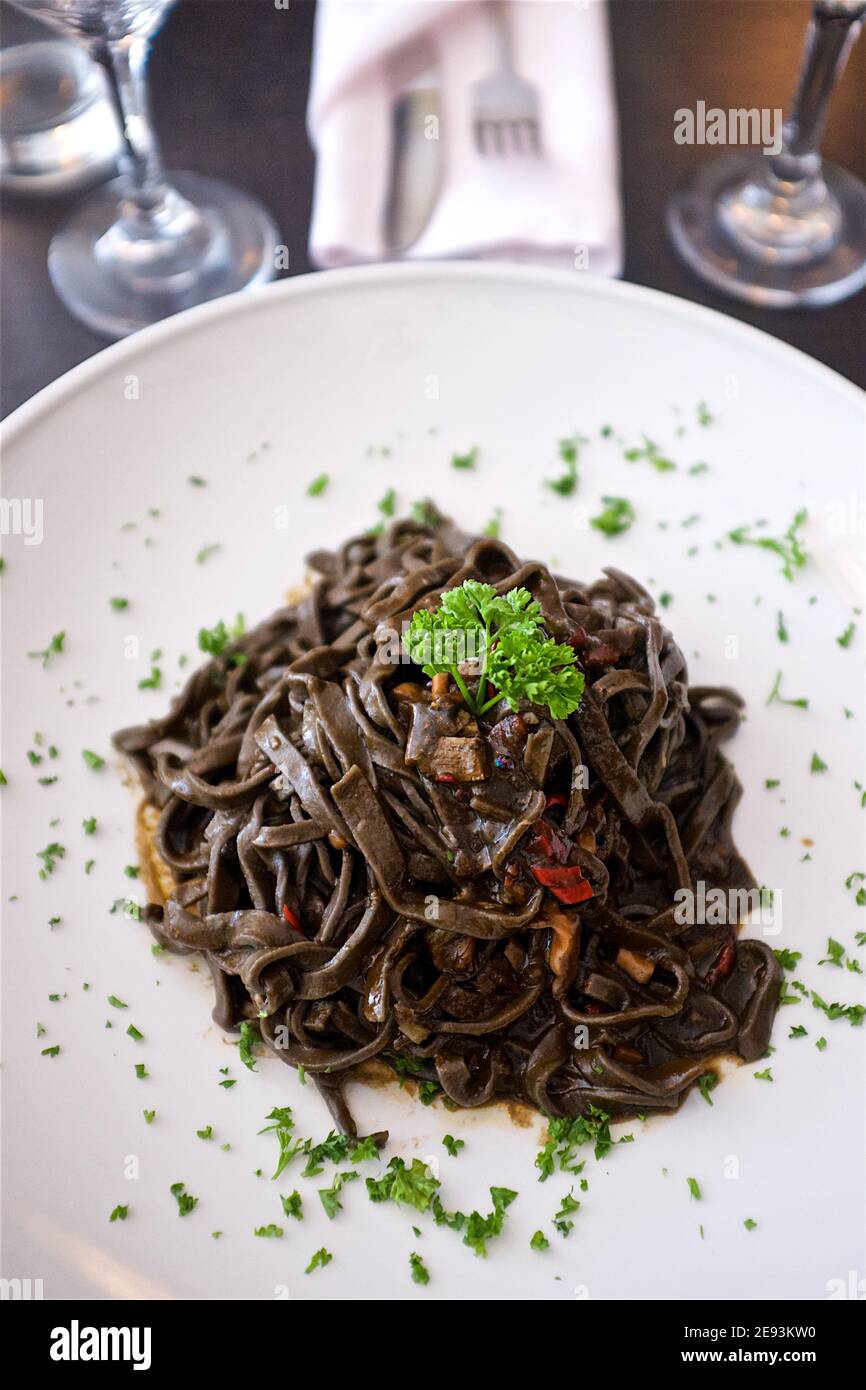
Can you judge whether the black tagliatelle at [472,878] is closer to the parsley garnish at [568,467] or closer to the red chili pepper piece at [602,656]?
the red chili pepper piece at [602,656]

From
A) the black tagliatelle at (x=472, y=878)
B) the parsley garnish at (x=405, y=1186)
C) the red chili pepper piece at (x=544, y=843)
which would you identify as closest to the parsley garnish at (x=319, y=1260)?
the parsley garnish at (x=405, y=1186)

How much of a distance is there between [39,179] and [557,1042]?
6.32 meters

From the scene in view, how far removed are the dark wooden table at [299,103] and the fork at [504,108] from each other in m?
0.80

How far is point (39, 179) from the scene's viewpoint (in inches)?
334

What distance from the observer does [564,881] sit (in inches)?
205

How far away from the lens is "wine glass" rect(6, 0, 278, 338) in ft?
25.7

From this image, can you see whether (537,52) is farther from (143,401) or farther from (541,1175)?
(541,1175)

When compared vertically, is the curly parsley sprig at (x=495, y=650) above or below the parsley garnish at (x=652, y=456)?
below

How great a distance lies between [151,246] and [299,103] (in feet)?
4.88

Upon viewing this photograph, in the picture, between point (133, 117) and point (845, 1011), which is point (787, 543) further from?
point (133, 117)

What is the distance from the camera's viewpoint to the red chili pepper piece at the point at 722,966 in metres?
5.56

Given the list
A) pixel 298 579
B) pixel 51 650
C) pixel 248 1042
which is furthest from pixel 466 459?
pixel 248 1042

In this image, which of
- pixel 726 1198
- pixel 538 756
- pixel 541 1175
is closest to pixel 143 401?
pixel 538 756

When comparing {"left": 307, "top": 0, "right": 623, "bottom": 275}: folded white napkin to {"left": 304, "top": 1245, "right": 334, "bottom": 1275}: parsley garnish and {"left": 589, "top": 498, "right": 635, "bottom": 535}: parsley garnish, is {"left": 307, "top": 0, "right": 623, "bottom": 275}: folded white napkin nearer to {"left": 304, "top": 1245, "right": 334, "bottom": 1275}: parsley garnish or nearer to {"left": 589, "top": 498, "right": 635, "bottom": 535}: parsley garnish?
{"left": 589, "top": 498, "right": 635, "bottom": 535}: parsley garnish
